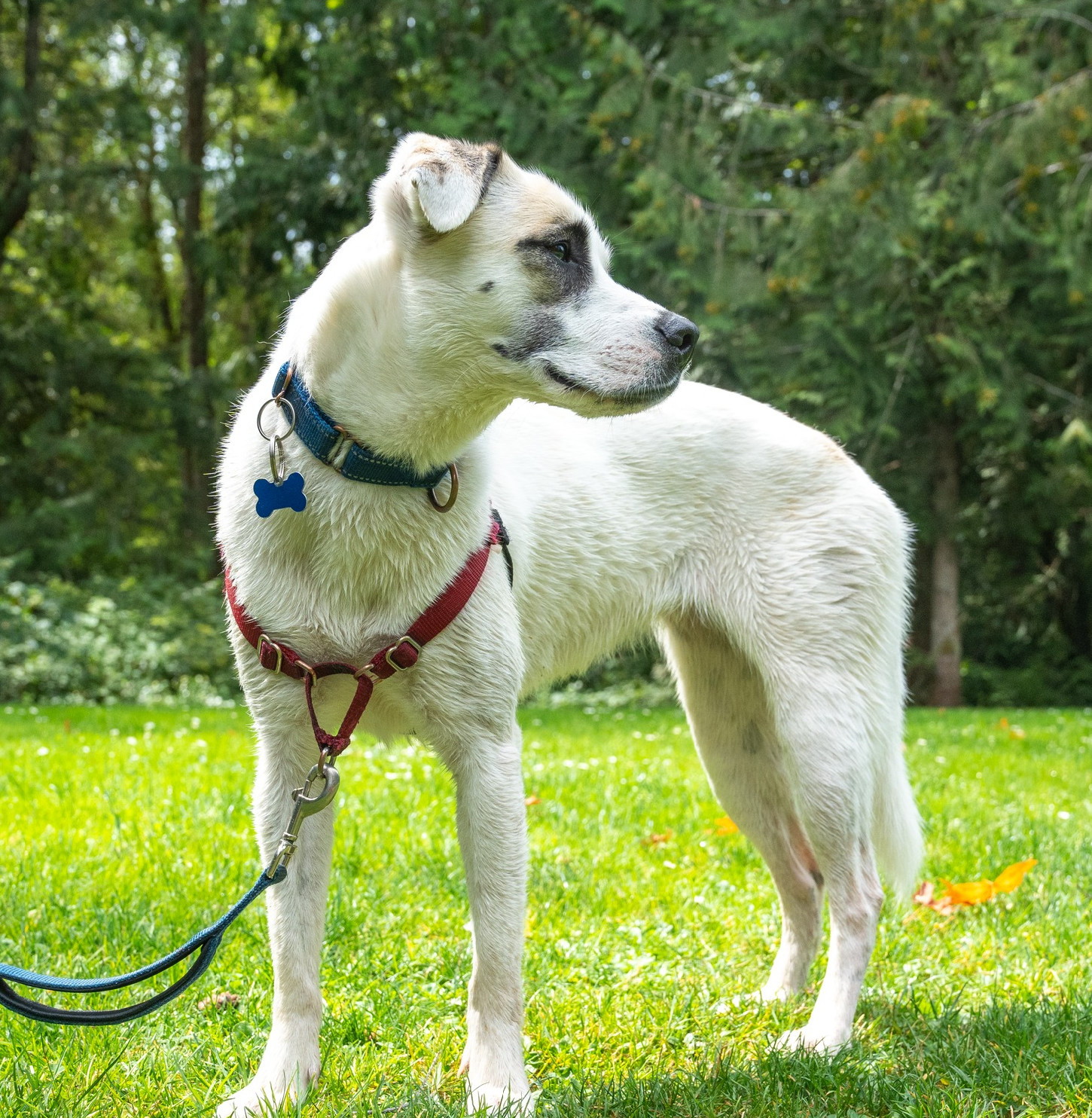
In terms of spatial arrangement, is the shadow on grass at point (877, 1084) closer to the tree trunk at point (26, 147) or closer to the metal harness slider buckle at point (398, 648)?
the metal harness slider buckle at point (398, 648)

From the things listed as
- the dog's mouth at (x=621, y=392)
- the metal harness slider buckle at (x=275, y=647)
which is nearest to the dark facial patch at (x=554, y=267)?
the dog's mouth at (x=621, y=392)

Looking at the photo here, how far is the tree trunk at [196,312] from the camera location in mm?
14094

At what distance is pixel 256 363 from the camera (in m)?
14.9

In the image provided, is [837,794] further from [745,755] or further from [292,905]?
[292,905]

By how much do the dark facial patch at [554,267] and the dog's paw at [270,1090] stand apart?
1719mm

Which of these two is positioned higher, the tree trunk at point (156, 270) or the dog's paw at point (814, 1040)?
the dog's paw at point (814, 1040)

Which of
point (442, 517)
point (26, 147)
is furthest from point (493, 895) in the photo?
point (26, 147)

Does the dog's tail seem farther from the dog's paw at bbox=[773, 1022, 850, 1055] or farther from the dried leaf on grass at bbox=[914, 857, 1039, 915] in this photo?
the dog's paw at bbox=[773, 1022, 850, 1055]

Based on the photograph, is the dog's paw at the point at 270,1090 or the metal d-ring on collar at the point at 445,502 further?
the metal d-ring on collar at the point at 445,502

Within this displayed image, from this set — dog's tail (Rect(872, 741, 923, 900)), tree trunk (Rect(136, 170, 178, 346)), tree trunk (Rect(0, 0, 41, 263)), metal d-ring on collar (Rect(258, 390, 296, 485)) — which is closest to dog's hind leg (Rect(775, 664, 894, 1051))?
dog's tail (Rect(872, 741, 923, 900))

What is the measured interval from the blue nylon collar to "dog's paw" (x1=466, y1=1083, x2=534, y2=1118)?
1.28 meters

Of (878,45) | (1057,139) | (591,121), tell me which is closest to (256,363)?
(591,121)

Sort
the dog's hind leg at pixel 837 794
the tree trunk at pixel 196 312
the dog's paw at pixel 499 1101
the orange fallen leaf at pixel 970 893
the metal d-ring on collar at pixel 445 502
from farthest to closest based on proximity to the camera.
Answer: the tree trunk at pixel 196 312
the orange fallen leaf at pixel 970 893
the dog's hind leg at pixel 837 794
the metal d-ring on collar at pixel 445 502
the dog's paw at pixel 499 1101

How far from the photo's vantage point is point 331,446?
2350mm
